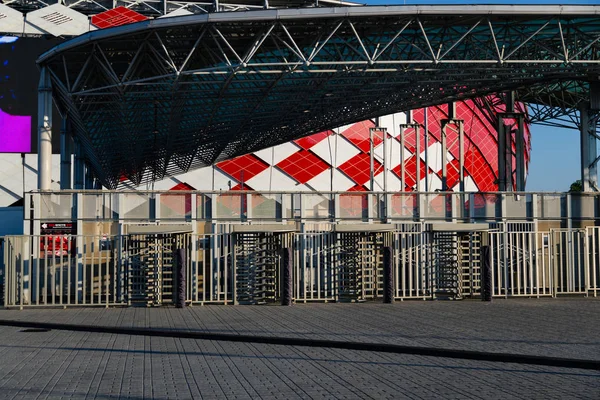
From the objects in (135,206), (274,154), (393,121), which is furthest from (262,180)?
(135,206)

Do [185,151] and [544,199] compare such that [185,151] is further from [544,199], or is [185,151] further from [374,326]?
[374,326]

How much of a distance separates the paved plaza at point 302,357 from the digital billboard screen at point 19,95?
1483 inches

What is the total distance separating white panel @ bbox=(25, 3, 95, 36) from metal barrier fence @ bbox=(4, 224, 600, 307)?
3750cm

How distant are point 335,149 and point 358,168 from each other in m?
2.66

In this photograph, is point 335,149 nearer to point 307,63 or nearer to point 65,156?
point 65,156

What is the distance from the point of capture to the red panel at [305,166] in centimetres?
6631

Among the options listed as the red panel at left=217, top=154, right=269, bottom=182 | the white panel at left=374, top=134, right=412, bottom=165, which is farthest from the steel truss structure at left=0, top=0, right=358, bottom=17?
the white panel at left=374, top=134, right=412, bottom=165

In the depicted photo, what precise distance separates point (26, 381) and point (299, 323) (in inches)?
270

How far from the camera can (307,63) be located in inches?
968

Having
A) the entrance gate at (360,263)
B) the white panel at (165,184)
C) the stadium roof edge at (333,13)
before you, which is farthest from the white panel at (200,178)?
the entrance gate at (360,263)

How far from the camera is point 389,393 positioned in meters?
8.95

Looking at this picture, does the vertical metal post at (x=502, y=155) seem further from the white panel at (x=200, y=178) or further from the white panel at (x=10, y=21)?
the white panel at (x=10, y=21)

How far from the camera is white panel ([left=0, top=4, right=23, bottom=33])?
5550 centimetres

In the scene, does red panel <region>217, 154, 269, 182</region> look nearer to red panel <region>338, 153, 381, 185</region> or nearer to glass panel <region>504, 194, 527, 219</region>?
red panel <region>338, 153, 381, 185</region>
